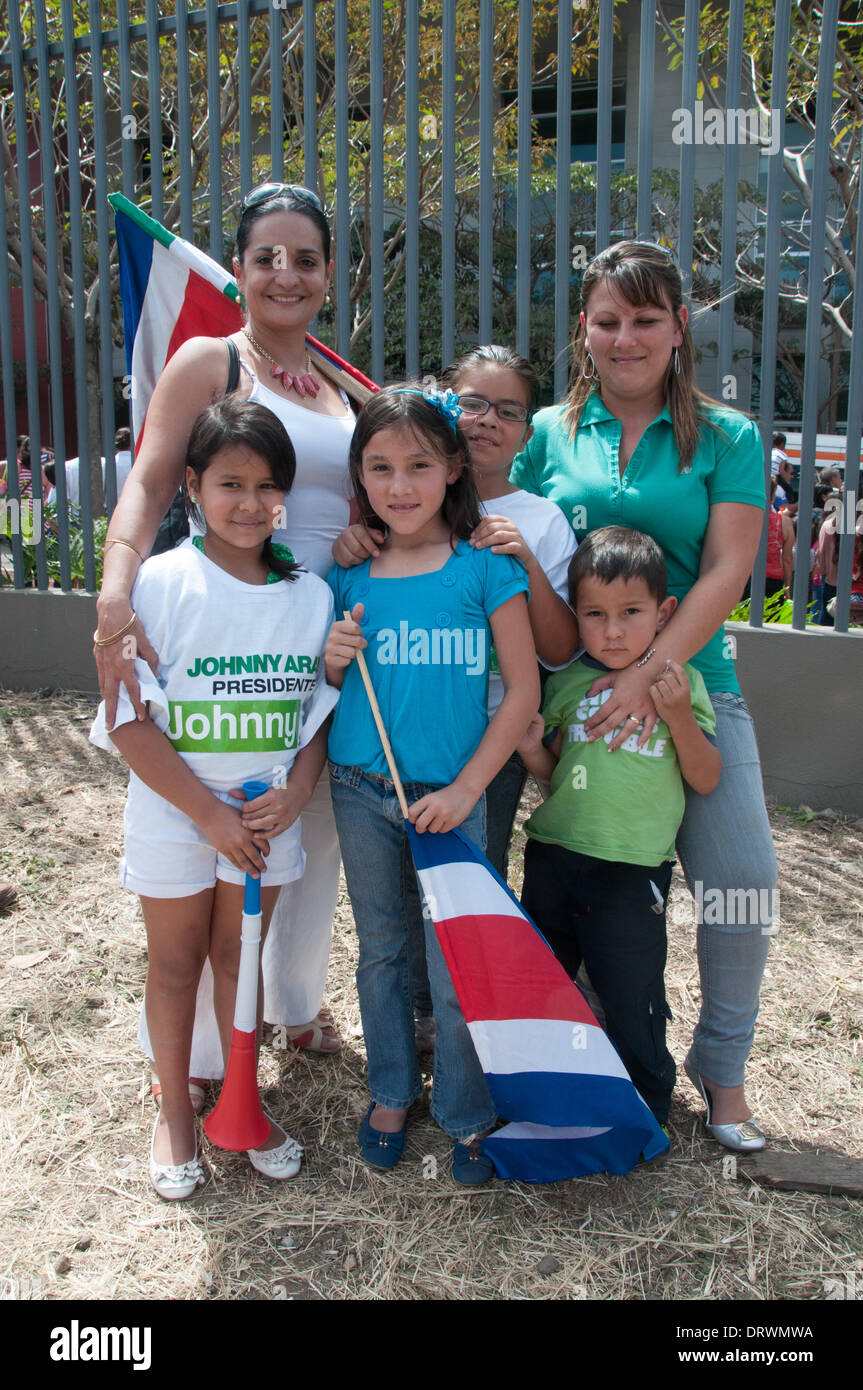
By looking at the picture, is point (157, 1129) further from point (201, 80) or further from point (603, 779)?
point (201, 80)

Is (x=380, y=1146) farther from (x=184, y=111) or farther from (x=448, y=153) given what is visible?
(x=184, y=111)

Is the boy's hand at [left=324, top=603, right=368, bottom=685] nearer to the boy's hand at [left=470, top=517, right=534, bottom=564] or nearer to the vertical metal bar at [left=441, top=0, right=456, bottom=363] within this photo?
the boy's hand at [left=470, top=517, right=534, bottom=564]

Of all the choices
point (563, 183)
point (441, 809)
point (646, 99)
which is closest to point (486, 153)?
point (563, 183)

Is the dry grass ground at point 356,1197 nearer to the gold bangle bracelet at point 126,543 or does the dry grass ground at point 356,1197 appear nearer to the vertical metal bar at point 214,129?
the gold bangle bracelet at point 126,543

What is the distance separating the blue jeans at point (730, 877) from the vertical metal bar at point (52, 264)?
4.87 m

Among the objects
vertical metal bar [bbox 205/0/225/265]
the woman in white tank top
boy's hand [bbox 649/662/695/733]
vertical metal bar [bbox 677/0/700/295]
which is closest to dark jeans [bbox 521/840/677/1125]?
boy's hand [bbox 649/662/695/733]

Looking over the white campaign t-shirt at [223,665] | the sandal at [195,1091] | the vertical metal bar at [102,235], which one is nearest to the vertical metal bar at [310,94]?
the vertical metal bar at [102,235]

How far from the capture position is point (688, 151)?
14.9 ft

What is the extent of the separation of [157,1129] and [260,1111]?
28 cm

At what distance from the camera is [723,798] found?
7.97 feet

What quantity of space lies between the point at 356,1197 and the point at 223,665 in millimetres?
1248

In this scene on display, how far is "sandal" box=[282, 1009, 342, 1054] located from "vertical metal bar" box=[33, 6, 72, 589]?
426 centimetres
